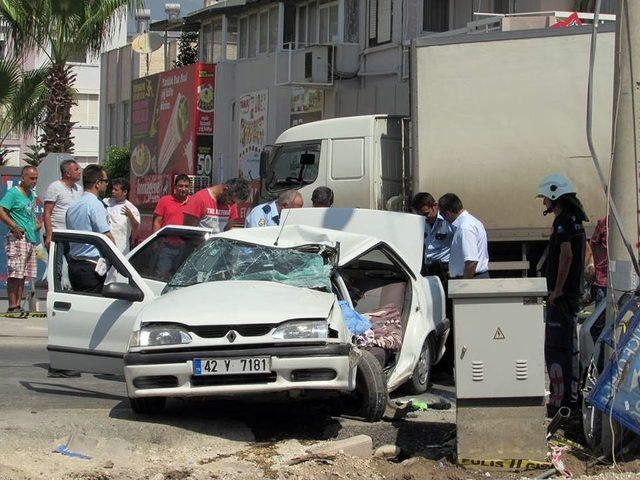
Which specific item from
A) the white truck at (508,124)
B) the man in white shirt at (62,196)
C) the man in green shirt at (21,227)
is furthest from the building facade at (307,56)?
the man in white shirt at (62,196)

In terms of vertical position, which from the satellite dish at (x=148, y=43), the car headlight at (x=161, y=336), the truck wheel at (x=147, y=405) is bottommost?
the truck wheel at (x=147, y=405)

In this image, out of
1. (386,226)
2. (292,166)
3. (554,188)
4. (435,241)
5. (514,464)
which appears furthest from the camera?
(292,166)

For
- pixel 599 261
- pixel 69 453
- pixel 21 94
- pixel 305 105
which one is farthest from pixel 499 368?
pixel 21 94

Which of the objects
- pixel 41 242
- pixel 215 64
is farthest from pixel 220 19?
pixel 41 242

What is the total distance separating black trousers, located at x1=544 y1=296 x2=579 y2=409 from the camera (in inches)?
327

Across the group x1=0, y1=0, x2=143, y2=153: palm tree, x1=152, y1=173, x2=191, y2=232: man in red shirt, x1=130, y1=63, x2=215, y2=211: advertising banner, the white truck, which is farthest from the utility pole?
x1=130, y1=63, x2=215, y2=211: advertising banner

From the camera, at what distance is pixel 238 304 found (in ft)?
25.3

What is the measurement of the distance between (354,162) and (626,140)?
8995 mm

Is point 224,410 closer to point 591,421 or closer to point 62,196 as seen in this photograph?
point 591,421

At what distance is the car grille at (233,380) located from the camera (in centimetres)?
747

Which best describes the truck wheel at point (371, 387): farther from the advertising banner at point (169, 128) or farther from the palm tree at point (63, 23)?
the advertising banner at point (169, 128)

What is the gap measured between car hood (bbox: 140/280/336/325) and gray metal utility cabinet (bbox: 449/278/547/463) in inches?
41.4

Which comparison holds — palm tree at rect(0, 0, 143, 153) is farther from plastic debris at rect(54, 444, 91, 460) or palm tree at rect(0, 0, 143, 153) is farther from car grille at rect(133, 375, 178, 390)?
plastic debris at rect(54, 444, 91, 460)

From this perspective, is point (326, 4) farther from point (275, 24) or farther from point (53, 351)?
point (53, 351)
